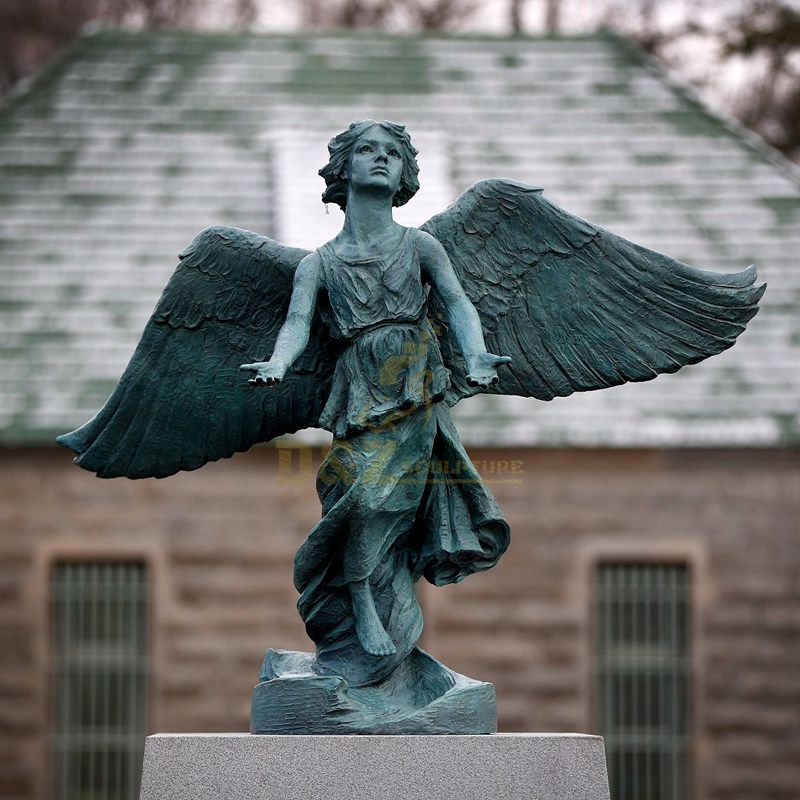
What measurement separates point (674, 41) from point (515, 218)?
19590mm

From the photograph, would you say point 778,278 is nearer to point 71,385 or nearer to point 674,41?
point 71,385

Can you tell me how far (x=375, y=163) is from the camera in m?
7.41

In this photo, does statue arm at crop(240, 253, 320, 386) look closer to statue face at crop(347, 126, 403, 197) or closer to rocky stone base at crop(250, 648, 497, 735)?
statue face at crop(347, 126, 403, 197)

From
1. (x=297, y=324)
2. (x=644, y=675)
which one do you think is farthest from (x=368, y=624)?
(x=644, y=675)

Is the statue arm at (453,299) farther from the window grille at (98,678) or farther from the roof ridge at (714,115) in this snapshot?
the roof ridge at (714,115)

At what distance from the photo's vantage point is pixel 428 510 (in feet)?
24.5

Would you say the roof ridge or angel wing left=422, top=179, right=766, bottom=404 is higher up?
angel wing left=422, top=179, right=766, bottom=404

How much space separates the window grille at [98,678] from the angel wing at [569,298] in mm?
10293

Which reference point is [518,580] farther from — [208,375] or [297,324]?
[297,324]

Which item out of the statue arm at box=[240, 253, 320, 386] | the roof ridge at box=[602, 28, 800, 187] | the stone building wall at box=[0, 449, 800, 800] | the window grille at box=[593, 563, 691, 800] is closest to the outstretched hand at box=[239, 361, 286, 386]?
the statue arm at box=[240, 253, 320, 386]

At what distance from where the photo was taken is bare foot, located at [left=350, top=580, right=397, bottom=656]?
7215 mm

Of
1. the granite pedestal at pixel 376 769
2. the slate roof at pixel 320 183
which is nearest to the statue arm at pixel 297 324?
the granite pedestal at pixel 376 769

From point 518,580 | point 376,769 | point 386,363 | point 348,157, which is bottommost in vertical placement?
point 518,580

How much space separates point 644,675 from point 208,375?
1036 cm
